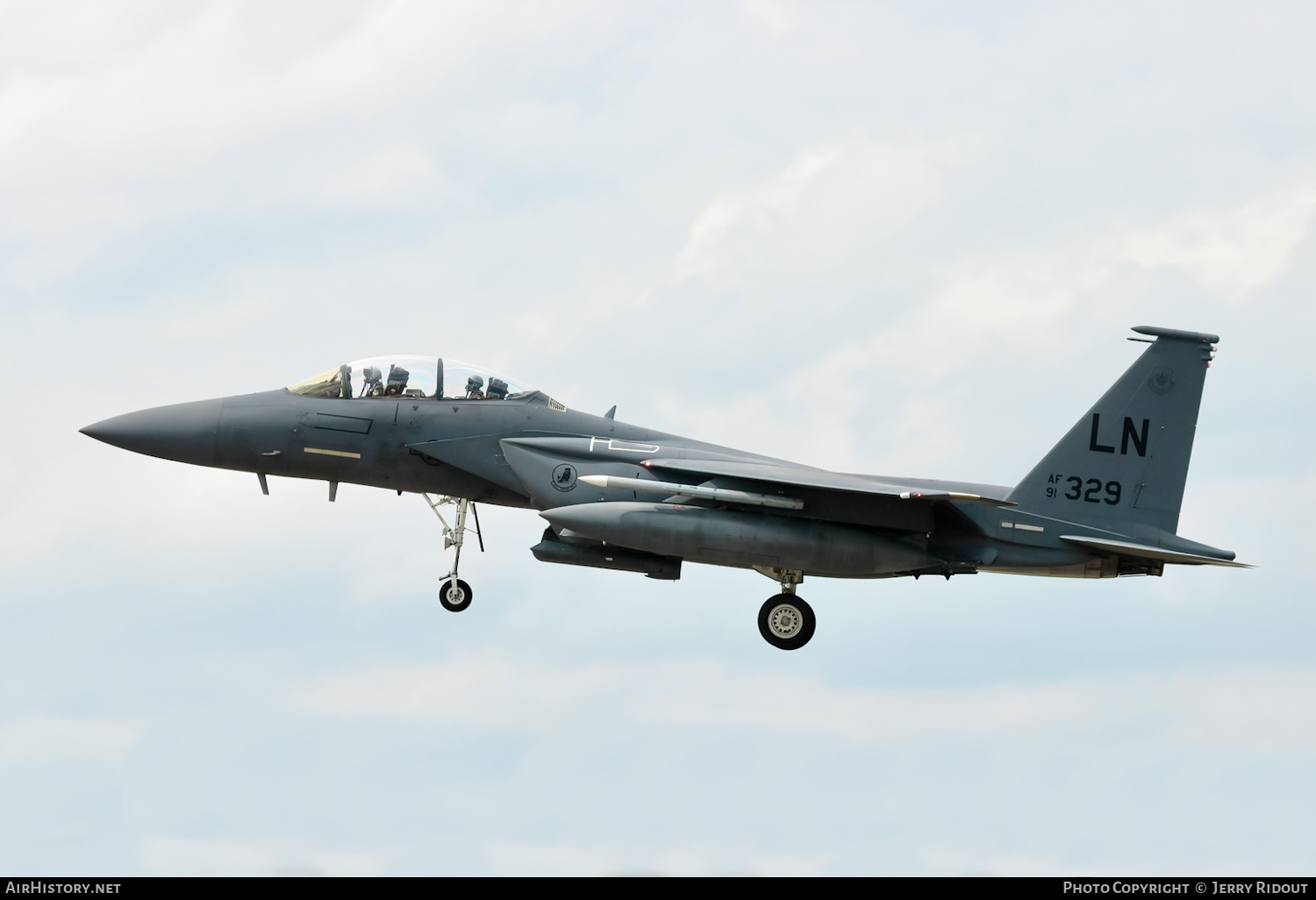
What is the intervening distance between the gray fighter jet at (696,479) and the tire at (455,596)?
0.9 inches

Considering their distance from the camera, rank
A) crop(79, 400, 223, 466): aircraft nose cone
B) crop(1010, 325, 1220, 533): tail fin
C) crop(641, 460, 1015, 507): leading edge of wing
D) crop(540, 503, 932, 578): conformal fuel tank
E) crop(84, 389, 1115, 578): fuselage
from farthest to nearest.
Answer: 1. crop(79, 400, 223, 466): aircraft nose cone
2. crop(1010, 325, 1220, 533): tail fin
3. crop(84, 389, 1115, 578): fuselage
4. crop(540, 503, 932, 578): conformal fuel tank
5. crop(641, 460, 1015, 507): leading edge of wing

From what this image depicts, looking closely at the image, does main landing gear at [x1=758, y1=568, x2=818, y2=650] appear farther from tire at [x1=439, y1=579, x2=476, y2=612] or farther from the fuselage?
tire at [x1=439, y1=579, x2=476, y2=612]

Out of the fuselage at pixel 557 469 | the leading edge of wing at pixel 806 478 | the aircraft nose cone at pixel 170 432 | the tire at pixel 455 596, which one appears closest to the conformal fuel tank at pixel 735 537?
the fuselage at pixel 557 469

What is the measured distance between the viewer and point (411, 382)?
22406 mm

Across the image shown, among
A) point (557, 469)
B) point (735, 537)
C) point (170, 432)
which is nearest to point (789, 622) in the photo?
point (735, 537)

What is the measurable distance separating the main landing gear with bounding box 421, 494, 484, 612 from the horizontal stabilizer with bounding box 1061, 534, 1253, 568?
8.05 m

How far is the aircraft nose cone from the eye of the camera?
22.3m

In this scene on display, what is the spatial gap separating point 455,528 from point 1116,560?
9.02m

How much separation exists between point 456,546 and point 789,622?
15.5 ft

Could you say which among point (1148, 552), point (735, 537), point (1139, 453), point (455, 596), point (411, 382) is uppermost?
point (1139, 453)

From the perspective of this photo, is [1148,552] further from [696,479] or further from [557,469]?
[557,469]

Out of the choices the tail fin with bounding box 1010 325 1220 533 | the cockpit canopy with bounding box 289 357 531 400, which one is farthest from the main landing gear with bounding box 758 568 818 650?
the cockpit canopy with bounding box 289 357 531 400

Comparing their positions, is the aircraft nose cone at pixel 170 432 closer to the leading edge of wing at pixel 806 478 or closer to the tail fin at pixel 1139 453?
the leading edge of wing at pixel 806 478
